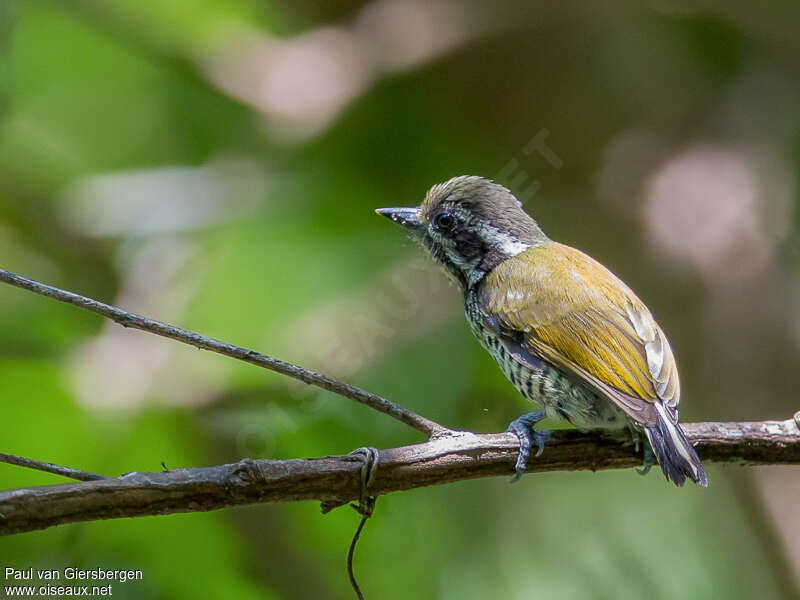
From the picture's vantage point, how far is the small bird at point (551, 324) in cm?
261

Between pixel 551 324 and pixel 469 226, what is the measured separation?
71 cm

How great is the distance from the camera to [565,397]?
2822 mm

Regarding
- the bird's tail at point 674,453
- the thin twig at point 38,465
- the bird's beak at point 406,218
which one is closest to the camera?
the thin twig at point 38,465

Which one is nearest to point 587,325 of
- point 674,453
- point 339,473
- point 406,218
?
point 674,453

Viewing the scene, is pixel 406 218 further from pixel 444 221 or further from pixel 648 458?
pixel 648 458

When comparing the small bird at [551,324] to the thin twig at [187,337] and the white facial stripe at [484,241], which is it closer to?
the white facial stripe at [484,241]

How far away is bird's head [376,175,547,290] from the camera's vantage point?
11.4 ft

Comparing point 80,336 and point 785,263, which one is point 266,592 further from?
point 785,263

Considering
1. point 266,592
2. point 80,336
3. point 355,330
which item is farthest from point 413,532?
point 80,336

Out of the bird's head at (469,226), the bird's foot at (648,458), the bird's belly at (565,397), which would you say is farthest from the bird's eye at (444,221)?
the bird's foot at (648,458)

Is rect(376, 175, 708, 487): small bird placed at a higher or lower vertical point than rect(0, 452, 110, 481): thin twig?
higher

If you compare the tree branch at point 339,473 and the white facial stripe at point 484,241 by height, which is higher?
the white facial stripe at point 484,241

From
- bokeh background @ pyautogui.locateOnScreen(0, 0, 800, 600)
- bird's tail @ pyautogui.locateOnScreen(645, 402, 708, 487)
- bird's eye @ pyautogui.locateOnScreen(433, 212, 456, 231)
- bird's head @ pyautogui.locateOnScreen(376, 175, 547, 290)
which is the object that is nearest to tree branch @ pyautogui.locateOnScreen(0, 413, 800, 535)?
bird's tail @ pyautogui.locateOnScreen(645, 402, 708, 487)

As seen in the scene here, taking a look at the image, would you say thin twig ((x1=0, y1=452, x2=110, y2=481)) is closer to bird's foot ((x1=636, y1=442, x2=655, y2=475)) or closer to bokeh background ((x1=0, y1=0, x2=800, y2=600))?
bokeh background ((x1=0, y1=0, x2=800, y2=600))
